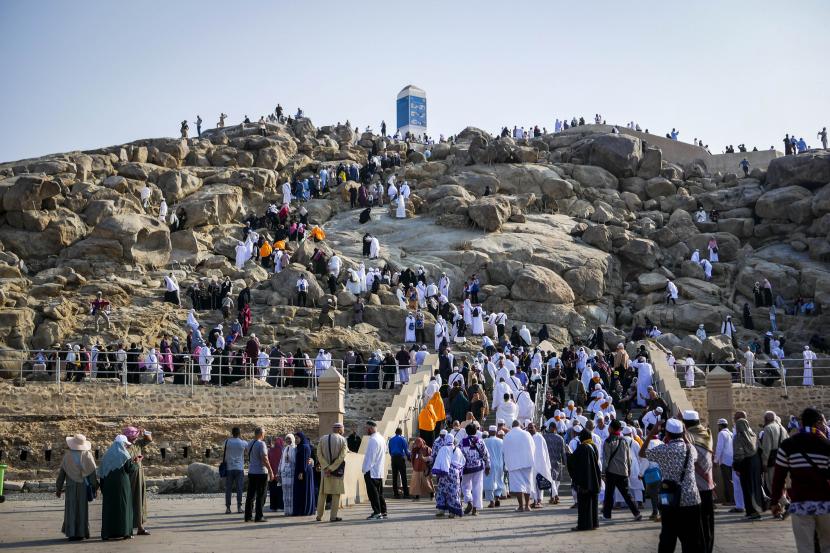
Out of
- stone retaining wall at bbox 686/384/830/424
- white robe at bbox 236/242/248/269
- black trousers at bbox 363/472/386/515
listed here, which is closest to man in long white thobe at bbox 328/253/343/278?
white robe at bbox 236/242/248/269

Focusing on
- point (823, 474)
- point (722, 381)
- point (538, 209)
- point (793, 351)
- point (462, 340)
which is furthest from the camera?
point (538, 209)

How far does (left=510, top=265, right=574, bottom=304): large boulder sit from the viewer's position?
3488 centimetres

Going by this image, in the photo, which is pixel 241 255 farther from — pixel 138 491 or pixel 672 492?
pixel 672 492

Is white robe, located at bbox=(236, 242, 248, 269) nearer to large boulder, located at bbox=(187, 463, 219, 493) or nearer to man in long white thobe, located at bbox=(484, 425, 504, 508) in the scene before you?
large boulder, located at bbox=(187, 463, 219, 493)

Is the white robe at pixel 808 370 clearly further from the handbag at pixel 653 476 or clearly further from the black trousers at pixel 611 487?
the handbag at pixel 653 476

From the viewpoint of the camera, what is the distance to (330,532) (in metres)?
12.9

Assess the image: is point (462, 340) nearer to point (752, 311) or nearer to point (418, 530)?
point (752, 311)

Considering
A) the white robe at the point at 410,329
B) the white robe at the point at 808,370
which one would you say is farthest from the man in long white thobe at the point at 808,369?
the white robe at the point at 410,329

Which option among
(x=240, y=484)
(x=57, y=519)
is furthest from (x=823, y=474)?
(x=57, y=519)

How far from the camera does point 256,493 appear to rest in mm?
14594

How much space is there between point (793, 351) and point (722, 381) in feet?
47.9

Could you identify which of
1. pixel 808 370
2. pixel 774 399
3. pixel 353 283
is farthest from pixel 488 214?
pixel 774 399

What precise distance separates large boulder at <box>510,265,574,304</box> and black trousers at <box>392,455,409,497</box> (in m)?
17.1

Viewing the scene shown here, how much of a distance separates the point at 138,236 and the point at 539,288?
12863 millimetres
